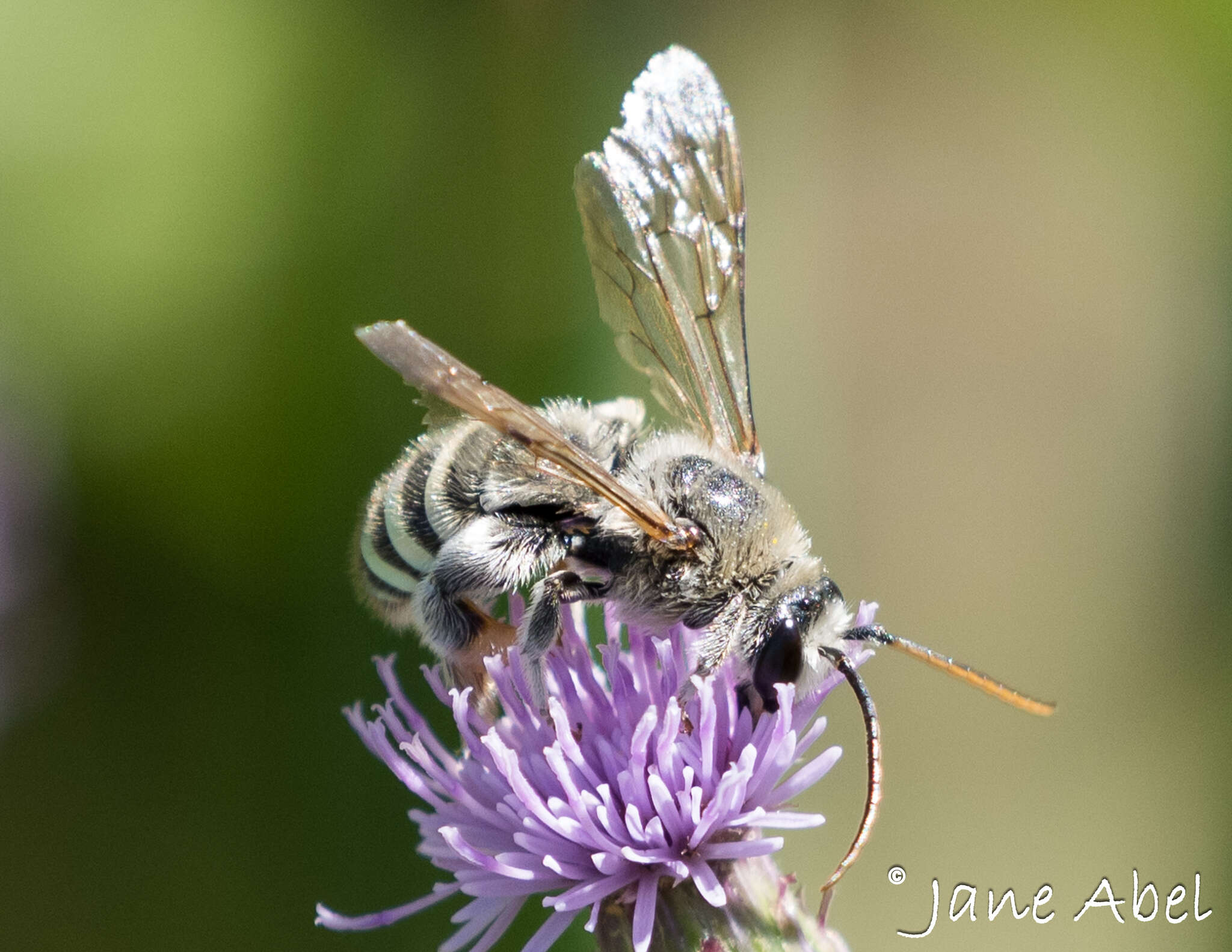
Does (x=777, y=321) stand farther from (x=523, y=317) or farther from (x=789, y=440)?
(x=523, y=317)

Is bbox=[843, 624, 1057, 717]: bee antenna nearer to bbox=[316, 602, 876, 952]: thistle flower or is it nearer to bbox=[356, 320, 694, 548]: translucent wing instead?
bbox=[316, 602, 876, 952]: thistle flower

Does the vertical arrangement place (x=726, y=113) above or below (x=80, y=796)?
above

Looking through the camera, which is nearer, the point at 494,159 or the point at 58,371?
the point at 58,371

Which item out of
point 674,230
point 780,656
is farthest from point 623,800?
point 674,230

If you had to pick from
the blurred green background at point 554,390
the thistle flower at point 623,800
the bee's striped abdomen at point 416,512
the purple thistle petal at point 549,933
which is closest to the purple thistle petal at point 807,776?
the thistle flower at point 623,800

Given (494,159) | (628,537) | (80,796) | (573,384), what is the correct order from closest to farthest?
(628,537)
(80,796)
(573,384)
(494,159)

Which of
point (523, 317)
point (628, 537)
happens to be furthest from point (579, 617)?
point (523, 317)

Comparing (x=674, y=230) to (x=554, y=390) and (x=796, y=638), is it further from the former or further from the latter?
(x=554, y=390)
